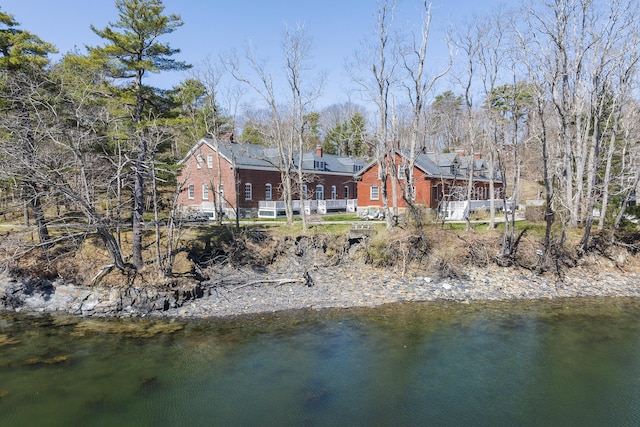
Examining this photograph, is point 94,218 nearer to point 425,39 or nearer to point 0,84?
point 0,84

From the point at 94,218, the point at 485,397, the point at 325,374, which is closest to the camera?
the point at 485,397

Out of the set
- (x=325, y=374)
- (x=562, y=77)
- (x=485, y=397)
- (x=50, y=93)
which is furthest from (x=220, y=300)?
(x=562, y=77)

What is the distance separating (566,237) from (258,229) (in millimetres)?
14641

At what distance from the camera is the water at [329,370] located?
762 cm

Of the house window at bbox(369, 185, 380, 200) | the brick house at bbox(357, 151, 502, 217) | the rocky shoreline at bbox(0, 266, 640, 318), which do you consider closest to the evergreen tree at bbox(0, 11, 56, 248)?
the rocky shoreline at bbox(0, 266, 640, 318)

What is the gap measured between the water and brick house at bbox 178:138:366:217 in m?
15.7

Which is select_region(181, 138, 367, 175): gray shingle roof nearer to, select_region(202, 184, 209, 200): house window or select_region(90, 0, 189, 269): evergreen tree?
select_region(202, 184, 209, 200): house window

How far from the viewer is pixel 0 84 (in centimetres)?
1427

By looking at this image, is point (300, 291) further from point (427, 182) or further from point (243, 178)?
point (427, 182)

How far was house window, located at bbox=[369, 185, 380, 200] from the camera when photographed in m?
30.6

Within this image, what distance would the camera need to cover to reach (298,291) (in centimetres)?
1512

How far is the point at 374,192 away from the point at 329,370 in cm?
2246

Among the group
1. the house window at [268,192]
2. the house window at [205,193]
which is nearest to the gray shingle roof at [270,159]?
the house window at [268,192]

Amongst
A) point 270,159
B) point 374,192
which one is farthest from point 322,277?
point 270,159
